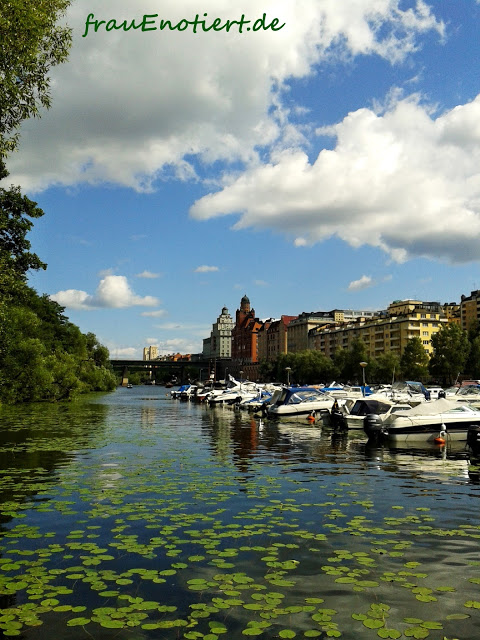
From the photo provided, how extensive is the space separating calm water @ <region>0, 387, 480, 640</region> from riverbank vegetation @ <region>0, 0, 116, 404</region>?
531 inches

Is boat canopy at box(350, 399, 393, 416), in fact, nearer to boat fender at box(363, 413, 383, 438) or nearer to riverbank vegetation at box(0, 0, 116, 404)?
boat fender at box(363, 413, 383, 438)

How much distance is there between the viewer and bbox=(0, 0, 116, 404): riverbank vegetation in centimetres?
1995

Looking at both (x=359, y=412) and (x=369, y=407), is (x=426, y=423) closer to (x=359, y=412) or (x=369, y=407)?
(x=369, y=407)

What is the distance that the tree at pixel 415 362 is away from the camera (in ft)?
482

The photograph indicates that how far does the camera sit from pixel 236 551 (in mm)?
11203

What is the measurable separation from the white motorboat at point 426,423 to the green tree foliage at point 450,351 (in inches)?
4141

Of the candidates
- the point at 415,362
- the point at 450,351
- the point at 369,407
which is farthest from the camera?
the point at 415,362

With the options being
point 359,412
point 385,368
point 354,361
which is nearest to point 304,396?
point 359,412

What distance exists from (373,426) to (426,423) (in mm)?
2983

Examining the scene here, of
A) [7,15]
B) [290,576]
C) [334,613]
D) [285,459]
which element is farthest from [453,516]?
[7,15]

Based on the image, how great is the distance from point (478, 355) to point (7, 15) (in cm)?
13569

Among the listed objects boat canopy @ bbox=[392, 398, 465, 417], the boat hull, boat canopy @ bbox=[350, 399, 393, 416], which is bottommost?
the boat hull

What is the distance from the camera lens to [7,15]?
1952 cm

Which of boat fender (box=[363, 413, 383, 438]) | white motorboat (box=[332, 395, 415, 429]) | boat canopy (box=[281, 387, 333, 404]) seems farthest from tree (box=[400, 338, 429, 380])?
boat fender (box=[363, 413, 383, 438])
